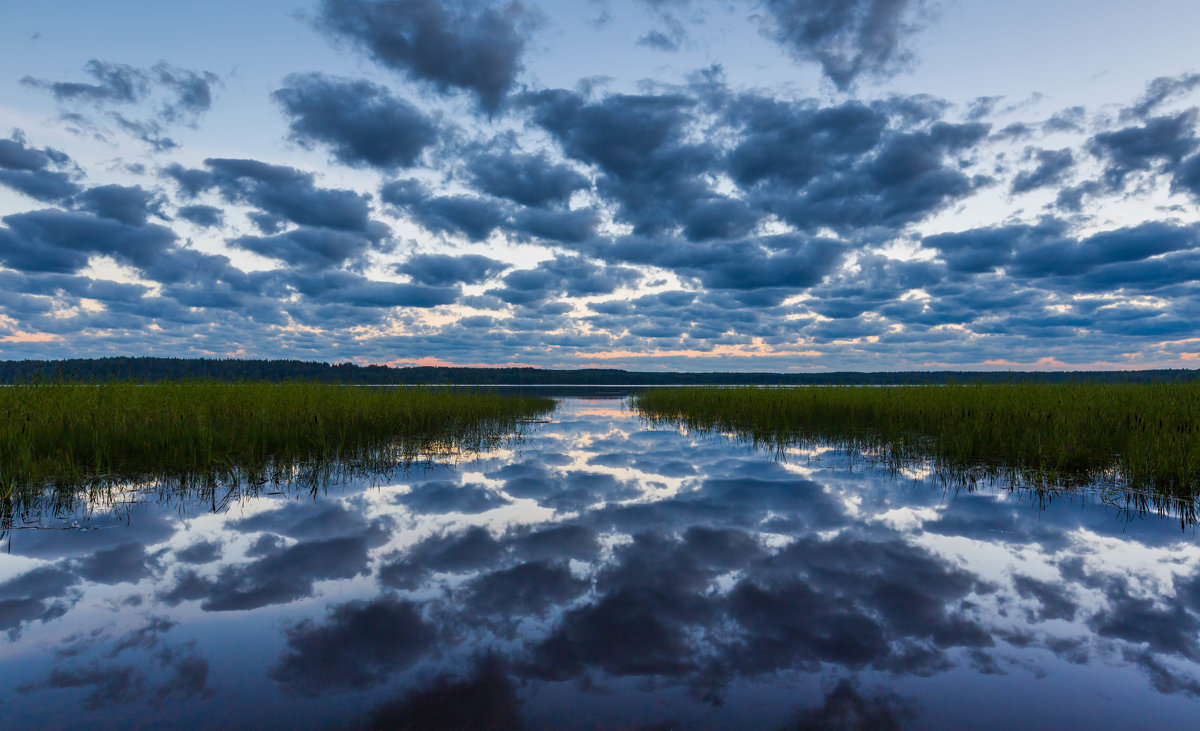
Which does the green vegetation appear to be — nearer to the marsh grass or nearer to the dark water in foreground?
the dark water in foreground

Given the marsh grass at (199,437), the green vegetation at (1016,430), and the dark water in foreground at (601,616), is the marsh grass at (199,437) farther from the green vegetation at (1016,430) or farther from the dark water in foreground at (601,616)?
the green vegetation at (1016,430)

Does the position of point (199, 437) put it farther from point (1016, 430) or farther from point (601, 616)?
point (1016, 430)

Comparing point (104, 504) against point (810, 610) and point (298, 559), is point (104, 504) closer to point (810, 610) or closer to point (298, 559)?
point (298, 559)

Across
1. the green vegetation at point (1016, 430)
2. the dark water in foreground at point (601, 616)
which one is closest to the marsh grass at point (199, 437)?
the dark water in foreground at point (601, 616)

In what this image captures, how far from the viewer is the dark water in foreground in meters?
3.01

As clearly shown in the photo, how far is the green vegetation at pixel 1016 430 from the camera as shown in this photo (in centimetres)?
894

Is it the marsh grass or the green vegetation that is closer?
the marsh grass

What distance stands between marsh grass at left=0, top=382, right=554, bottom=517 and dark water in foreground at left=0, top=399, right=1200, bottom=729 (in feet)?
6.38

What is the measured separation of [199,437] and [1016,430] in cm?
1976

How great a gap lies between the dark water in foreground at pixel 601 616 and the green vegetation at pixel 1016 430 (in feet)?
7.29

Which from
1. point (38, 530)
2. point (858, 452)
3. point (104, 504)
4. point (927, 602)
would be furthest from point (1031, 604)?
point (104, 504)

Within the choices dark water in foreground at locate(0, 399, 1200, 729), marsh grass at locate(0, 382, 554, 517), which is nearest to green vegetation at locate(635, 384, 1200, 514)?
dark water in foreground at locate(0, 399, 1200, 729)

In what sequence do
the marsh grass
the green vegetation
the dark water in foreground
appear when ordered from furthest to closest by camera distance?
the green vegetation
the marsh grass
the dark water in foreground

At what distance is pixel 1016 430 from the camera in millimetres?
13219
